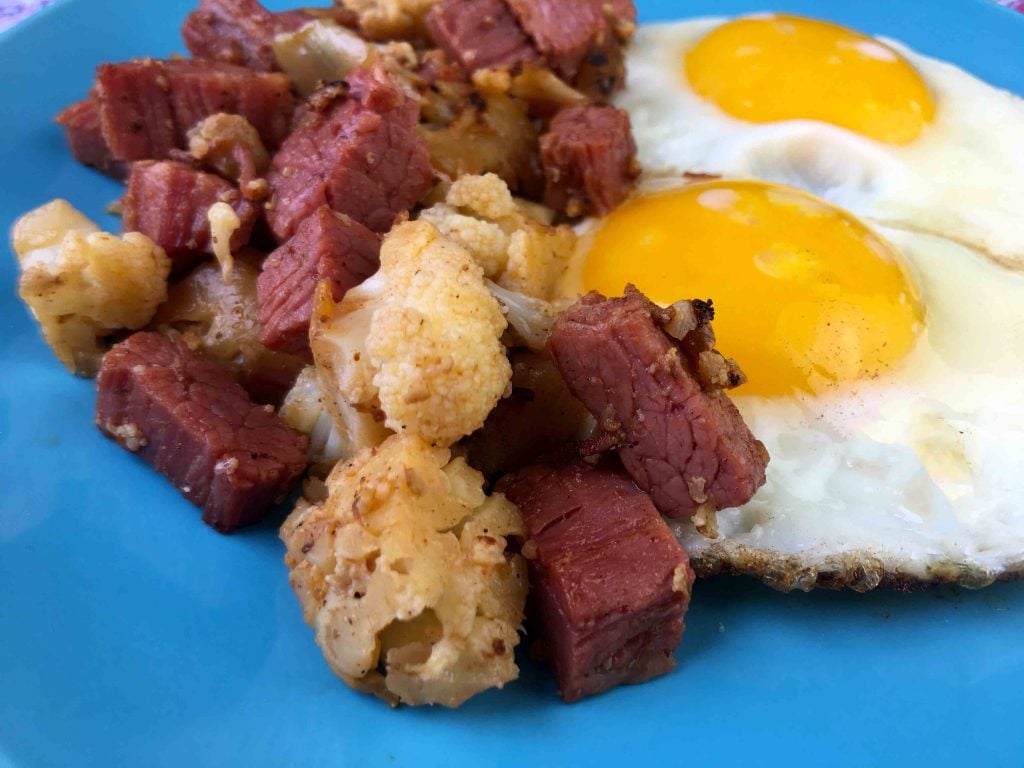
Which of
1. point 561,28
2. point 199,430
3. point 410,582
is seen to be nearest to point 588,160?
point 561,28

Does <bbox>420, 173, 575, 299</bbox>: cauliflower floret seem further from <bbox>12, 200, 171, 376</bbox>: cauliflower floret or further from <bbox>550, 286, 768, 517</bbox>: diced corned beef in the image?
<bbox>12, 200, 171, 376</bbox>: cauliflower floret

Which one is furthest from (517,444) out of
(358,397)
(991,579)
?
(991,579)

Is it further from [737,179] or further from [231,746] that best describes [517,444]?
[737,179]

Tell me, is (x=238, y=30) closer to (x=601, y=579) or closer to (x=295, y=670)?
(x=295, y=670)

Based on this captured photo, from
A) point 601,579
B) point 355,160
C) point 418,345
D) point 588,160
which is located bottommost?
point 601,579

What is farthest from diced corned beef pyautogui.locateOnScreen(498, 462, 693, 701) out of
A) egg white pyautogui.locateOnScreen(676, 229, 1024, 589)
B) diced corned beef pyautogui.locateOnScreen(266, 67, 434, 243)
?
diced corned beef pyautogui.locateOnScreen(266, 67, 434, 243)

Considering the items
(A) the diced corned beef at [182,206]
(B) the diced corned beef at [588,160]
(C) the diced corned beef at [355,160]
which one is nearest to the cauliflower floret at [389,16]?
(C) the diced corned beef at [355,160]
